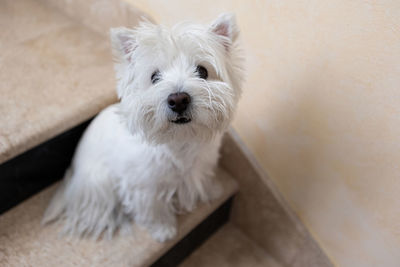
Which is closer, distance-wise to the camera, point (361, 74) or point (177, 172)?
point (361, 74)

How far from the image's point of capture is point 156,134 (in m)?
0.80

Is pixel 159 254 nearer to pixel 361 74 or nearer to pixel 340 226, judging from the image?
pixel 340 226

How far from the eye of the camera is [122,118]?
90 cm

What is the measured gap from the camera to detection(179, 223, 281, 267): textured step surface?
125cm

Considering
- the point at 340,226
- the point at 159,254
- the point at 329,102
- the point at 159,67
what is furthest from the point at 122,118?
the point at 340,226

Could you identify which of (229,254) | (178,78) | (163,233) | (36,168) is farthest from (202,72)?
(229,254)

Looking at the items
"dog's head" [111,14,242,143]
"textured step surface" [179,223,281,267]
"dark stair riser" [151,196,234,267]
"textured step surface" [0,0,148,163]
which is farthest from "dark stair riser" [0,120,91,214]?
"textured step surface" [179,223,281,267]

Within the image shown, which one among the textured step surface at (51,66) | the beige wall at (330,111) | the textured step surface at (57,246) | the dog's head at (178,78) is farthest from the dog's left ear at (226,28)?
the textured step surface at (57,246)

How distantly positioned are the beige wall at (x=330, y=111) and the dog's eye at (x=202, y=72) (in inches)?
A: 9.5

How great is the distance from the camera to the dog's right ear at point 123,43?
2.61 feet

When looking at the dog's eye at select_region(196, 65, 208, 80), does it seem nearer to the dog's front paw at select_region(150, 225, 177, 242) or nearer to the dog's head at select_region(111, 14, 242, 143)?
the dog's head at select_region(111, 14, 242, 143)

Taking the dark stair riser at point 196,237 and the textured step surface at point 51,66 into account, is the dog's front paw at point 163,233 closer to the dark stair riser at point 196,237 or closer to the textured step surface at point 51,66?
the dark stair riser at point 196,237

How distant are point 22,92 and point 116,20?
0.47 meters

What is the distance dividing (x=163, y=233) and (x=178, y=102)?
0.49m
